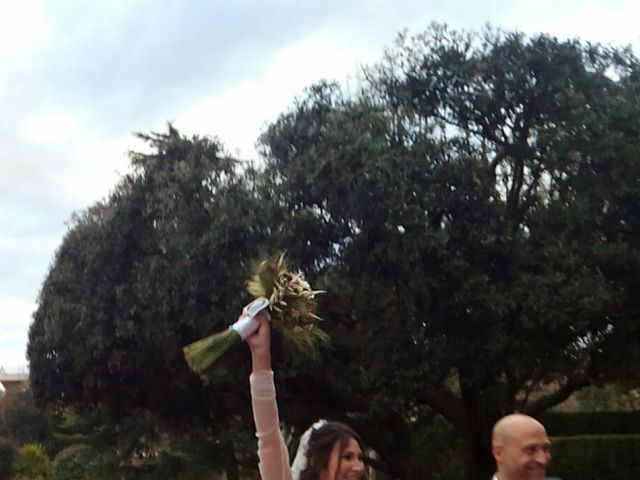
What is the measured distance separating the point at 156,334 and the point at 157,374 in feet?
7.25

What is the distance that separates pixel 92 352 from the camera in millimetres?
20578

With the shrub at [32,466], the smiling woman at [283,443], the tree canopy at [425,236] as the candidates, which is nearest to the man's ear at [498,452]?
the smiling woman at [283,443]

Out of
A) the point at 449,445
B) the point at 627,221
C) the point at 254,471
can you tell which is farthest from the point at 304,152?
the point at 254,471

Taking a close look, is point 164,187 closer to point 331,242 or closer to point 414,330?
point 331,242

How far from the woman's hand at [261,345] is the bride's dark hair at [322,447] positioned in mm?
400

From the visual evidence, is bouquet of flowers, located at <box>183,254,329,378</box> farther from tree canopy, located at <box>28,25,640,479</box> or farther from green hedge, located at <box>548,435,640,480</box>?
green hedge, located at <box>548,435,640,480</box>

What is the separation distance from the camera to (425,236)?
16922 mm

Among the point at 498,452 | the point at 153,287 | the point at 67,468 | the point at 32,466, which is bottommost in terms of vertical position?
the point at 498,452

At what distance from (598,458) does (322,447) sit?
20781 mm

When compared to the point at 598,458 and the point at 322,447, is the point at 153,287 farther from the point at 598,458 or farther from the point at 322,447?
the point at 322,447

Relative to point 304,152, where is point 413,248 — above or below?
below

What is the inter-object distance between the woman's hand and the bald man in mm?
1035

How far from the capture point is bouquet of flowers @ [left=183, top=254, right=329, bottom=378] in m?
3.84

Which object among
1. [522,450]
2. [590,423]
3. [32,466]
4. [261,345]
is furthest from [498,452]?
[32,466]
